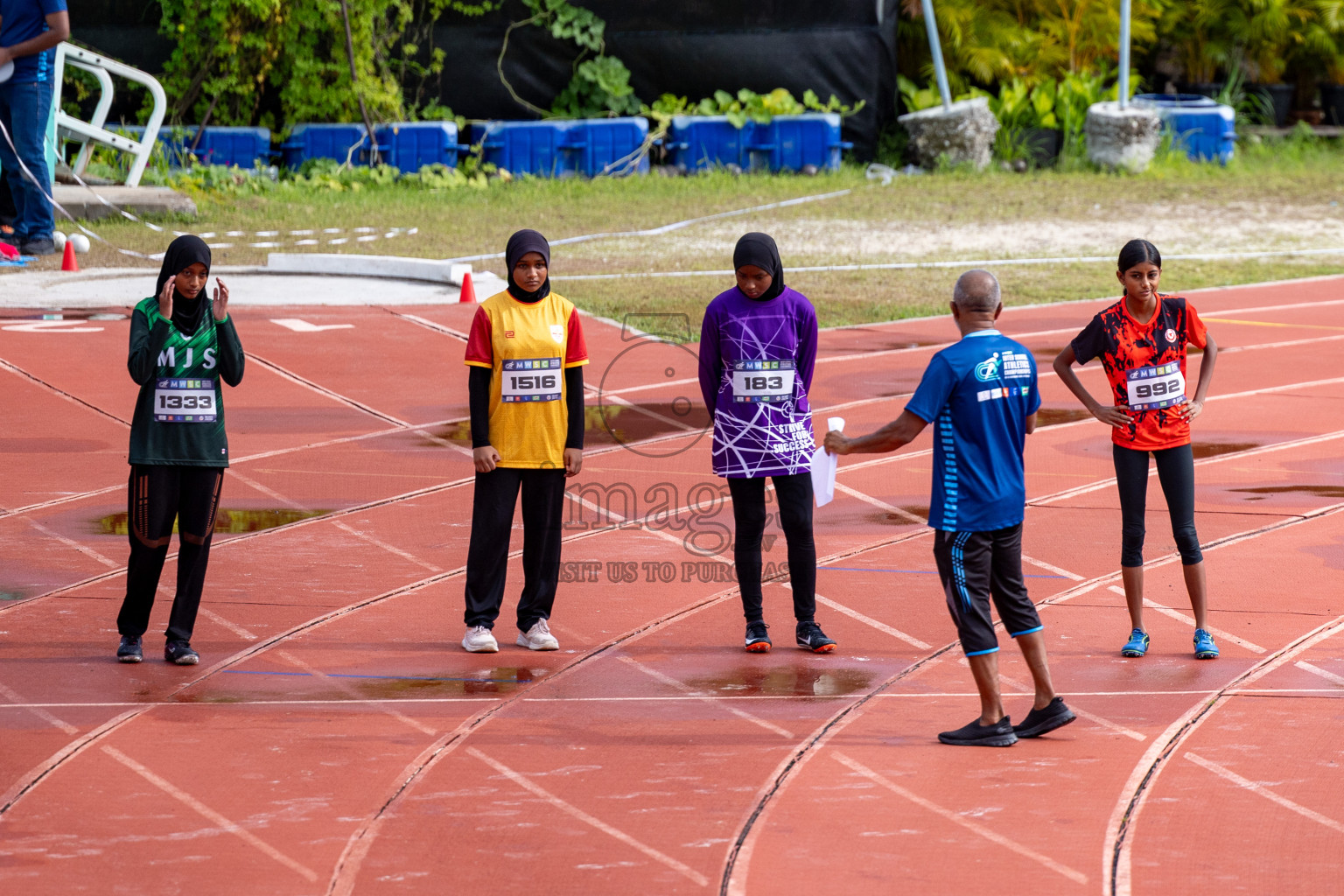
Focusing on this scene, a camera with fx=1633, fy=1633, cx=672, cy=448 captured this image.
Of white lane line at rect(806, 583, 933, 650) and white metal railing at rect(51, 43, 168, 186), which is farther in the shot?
white metal railing at rect(51, 43, 168, 186)

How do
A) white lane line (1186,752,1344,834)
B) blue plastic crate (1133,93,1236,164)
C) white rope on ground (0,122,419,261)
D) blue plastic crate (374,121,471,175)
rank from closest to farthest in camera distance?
white lane line (1186,752,1344,834)
white rope on ground (0,122,419,261)
blue plastic crate (374,121,471,175)
blue plastic crate (1133,93,1236,164)

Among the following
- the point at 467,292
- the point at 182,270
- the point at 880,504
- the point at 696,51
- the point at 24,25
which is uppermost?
the point at 696,51

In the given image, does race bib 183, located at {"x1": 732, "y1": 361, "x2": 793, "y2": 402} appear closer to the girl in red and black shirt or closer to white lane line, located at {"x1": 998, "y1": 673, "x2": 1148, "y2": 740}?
the girl in red and black shirt

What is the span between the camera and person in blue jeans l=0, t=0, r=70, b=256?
15.2 m

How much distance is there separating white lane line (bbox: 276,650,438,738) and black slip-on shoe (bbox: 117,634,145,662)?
0.53m

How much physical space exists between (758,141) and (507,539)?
63.3 ft

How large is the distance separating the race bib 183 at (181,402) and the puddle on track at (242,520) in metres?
1.96

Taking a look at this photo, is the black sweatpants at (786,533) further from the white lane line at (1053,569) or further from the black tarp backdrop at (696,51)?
the black tarp backdrop at (696,51)

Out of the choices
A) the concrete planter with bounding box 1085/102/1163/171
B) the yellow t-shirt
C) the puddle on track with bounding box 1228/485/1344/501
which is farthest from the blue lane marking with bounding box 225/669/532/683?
the concrete planter with bounding box 1085/102/1163/171

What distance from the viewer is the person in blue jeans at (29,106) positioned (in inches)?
600

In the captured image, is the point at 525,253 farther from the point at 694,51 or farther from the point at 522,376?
the point at 694,51

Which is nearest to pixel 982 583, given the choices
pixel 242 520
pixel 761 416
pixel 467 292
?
pixel 761 416

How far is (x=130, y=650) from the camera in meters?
6.36

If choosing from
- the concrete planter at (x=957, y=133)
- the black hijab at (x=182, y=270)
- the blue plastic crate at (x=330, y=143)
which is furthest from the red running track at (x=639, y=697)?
the concrete planter at (x=957, y=133)
